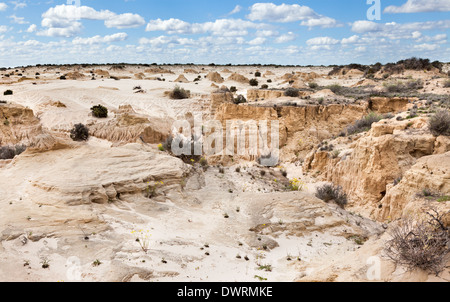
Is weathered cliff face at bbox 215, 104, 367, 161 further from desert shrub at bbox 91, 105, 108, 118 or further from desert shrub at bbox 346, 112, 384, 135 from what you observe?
desert shrub at bbox 91, 105, 108, 118

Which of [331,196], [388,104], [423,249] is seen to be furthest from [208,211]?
[388,104]

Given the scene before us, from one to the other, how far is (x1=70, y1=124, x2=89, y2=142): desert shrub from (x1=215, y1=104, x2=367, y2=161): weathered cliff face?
7.36 metres

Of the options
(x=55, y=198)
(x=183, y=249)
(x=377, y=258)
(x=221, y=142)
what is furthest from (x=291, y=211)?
(x=221, y=142)

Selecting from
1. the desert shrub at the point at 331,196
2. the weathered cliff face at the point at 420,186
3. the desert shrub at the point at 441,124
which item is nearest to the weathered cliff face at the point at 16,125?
the desert shrub at the point at 331,196

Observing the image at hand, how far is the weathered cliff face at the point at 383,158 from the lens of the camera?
10.0m

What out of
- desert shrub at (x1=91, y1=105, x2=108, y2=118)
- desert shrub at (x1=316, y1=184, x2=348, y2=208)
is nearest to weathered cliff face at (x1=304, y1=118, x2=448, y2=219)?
desert shrub at (x1=316, y1=184, x2=348, y2=208)

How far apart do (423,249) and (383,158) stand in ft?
23.2

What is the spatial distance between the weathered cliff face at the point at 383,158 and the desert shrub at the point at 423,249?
5248 millimetres

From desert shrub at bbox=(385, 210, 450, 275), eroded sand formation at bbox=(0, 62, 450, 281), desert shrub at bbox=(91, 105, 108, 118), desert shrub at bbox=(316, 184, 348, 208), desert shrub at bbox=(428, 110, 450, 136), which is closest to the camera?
desert shrub at bbox=(385, 210, 450, 275)

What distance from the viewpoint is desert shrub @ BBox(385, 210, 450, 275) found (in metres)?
3.80

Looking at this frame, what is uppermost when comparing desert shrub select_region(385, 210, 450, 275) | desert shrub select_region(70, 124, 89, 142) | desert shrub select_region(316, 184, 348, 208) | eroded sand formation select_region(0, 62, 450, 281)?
desert shrub select_region(70, 124, 89, 142)

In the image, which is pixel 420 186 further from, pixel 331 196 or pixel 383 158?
pixel 331 196
